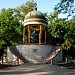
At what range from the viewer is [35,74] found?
19.5m

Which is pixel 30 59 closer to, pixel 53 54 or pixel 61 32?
pixel 53 54

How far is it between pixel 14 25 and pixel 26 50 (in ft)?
37.7

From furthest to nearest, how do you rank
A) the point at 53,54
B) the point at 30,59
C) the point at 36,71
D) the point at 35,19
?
the point at 35,19, the point at 53,54, the point at 30,59, the point at 36,71

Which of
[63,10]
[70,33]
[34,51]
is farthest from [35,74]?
[70,33]

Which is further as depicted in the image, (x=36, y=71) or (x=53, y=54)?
(x=53, y=54)

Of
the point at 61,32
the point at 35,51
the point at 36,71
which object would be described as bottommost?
the point at 36,71

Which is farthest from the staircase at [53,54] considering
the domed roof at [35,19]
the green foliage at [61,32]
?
the green foliage at [61,32]

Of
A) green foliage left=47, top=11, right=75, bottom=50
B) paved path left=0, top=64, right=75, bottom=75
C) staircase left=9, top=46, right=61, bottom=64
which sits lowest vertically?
paved path left=0, top=64, right=75, bottom=75

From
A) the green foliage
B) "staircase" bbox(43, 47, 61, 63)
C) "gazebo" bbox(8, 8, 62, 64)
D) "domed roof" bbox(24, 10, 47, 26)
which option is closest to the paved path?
"staircase" bbox(43, 47, 61, 63)

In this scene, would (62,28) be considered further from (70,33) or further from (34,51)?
(34,51)

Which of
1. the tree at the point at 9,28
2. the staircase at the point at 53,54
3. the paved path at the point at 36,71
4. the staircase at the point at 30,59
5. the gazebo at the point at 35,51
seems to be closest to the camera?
the paved path at the point at 36,71

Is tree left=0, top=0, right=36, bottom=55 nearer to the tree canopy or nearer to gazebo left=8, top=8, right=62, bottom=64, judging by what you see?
the tree canopy

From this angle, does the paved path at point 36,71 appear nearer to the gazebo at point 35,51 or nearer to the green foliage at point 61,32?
the gazebo at point 35,51

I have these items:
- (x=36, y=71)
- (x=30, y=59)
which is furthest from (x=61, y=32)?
(x=36, y=71)
